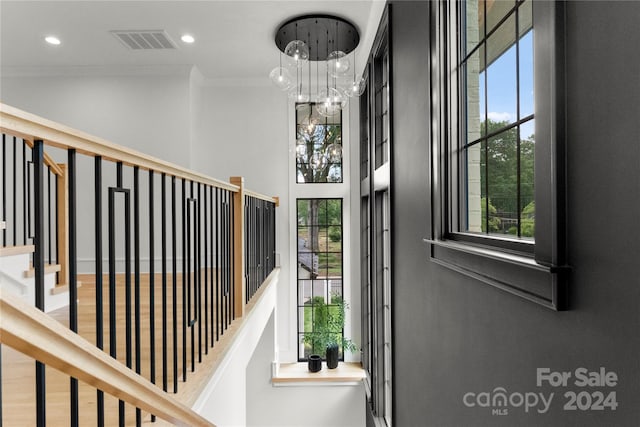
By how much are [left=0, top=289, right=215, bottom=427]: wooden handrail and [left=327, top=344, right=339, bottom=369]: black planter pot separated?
13.8ft

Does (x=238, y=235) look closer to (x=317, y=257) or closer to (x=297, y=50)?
(x=297, y=50)

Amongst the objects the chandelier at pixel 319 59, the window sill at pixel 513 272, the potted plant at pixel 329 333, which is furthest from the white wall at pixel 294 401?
the window sill at pixel 513 272

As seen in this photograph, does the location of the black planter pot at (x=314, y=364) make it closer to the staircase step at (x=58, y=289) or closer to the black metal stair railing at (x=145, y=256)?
the black metal stair railing at (x=145, y=256)

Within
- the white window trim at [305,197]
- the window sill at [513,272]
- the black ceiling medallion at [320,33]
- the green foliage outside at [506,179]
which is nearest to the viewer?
the window sill at [513,272]

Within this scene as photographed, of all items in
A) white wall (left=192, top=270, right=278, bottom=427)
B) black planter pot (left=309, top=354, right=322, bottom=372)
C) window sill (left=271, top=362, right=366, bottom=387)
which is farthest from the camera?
black planter pot (left=309, top=354, right=322, bottom=372)

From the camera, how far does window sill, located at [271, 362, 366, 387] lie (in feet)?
15.2

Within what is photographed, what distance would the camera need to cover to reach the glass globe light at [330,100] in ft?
10.2

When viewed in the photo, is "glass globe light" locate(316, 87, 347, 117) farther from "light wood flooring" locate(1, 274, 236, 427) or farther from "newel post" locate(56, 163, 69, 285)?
"newel post" locate(56, 163, 69, 285)

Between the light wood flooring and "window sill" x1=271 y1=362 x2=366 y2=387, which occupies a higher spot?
the light wood flooring

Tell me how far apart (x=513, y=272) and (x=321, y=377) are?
410cm

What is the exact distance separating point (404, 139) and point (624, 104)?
1806 mm

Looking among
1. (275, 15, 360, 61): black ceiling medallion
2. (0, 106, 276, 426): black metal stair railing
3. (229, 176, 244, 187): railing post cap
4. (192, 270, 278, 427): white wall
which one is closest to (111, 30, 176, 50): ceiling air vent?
(275, 15, 360, 61): black ceiling medallion

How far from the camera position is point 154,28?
13.0 ft

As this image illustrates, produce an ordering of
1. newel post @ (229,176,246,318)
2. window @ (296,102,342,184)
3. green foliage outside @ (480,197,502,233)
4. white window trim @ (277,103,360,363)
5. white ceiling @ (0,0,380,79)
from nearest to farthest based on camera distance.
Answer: green foliage outside @ (480,197,502,233)
newel post @ (229,176,246,318)
white ceiling @ (0,0,380,79)
white window trim @ (277,103,360,363)
window @ (296,102,342,184)
